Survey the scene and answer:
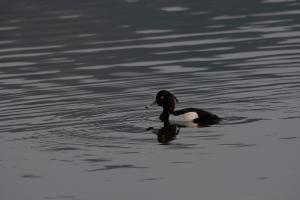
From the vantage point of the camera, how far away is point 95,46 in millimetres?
30922

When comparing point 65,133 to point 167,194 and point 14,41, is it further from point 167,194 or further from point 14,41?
point 14,41

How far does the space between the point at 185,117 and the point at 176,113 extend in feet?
1.93

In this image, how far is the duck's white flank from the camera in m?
21.3

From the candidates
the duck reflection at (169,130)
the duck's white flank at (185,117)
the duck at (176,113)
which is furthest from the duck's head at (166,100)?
the duck reflection at (169,130)

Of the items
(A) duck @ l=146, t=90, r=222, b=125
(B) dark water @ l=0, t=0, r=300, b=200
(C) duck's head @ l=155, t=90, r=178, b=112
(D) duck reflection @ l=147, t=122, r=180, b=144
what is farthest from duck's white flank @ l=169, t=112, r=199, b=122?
(C) duck's head @ l=155, t=90, r=178, b=112

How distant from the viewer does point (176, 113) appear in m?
22.2

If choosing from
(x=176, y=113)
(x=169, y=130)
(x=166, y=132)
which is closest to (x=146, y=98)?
(x=176, y=113)

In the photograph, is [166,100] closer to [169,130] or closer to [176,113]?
[176,113]

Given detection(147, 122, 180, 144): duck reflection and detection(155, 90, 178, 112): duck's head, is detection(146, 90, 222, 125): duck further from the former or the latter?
detection(147, 122, 180, 144): duck reflection

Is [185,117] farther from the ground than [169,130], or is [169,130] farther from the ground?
[185,117]

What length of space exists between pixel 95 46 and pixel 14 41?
286 centimetres

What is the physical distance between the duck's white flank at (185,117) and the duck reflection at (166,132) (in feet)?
0.60

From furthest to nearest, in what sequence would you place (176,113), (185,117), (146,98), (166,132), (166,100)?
(146,98)
(166,100)
(176,113)
(185,117)
(166,132)

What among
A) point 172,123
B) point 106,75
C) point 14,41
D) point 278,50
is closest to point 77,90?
point 106,75
